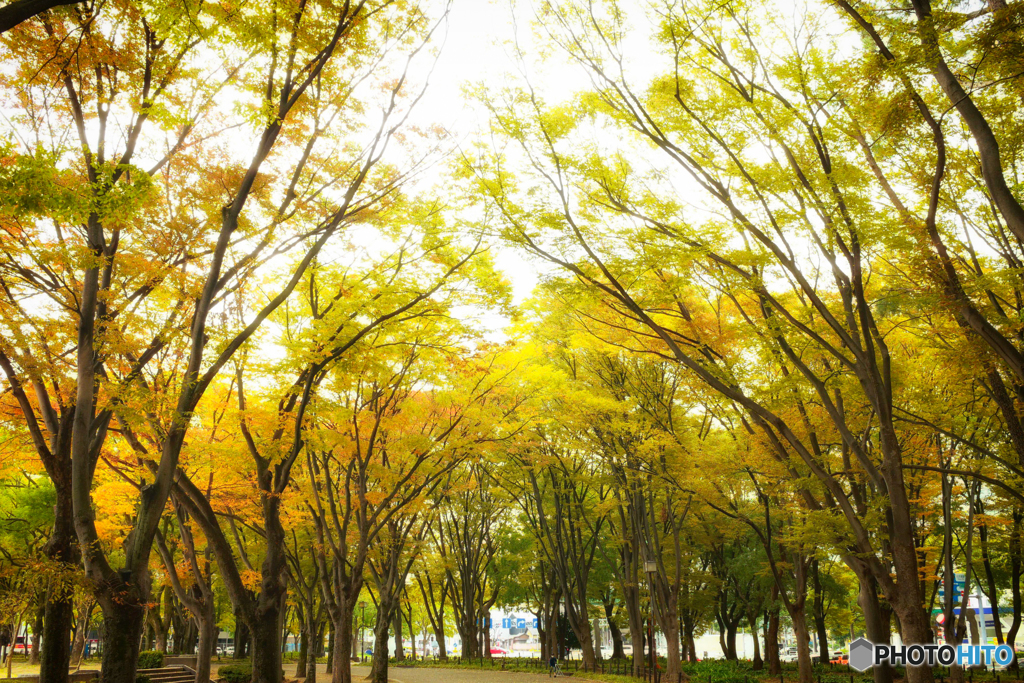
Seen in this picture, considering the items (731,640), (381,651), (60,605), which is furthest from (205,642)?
(731,640)

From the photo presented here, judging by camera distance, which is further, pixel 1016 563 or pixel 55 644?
pixel 1016 563

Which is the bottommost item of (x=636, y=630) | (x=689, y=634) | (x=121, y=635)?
(x=689, y=634)

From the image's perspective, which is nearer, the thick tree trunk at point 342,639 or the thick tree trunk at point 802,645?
the thick tree trunk at point 342,639

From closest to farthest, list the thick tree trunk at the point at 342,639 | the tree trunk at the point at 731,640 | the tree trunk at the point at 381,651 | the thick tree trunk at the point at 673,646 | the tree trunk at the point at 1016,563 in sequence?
1. the thick tree trunk at the point at 342,639
2. the thick tree trunk at the point at 673,646
3. the tree trunk at the point at 1016,563
4. the tree trunk at the point at 381,651
5. the tree trunk at the point at 731,640

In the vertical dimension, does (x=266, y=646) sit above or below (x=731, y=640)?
above

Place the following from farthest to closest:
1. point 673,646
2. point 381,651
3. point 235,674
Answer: point 235,674, point 381,651, point 673,646

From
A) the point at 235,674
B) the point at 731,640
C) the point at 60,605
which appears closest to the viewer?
the point at 60,605

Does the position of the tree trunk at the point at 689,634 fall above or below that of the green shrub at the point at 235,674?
below

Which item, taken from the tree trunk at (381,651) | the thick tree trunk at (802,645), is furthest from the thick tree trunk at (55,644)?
the thick tree trunk at (802,645)

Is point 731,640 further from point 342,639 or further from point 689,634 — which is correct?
point 342,639

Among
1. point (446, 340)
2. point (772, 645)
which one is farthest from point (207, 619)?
point (772, 645)

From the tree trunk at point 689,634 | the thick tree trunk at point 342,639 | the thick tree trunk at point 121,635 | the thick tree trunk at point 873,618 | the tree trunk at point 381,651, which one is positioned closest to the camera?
the thick tree trunk at point 121,635

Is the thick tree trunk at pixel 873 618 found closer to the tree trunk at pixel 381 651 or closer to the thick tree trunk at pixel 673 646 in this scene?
the thick tree trunk at pixel 673 646

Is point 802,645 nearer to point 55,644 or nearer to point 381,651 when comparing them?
point 381,651
